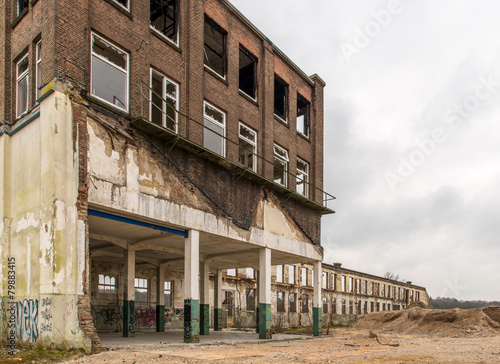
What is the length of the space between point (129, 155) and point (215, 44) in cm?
980

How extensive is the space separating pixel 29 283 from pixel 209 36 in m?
13.3

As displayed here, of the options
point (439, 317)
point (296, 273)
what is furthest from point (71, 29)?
point (296, 273)

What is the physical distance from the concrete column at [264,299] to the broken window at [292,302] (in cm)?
2056

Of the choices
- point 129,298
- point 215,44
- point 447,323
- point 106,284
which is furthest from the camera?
point 447,323

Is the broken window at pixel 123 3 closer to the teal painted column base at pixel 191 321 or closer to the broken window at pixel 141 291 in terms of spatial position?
the teal painted column base at pixel 191 321

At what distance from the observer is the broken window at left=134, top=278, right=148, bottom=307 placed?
2722cm

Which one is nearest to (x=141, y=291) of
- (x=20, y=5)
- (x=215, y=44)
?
(x=215, y=44)

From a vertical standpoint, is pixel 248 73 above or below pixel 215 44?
below

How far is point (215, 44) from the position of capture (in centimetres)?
2205

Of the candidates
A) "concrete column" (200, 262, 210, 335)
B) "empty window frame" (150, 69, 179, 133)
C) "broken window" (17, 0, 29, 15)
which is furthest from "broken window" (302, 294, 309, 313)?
"broken window" (17, 0, 29, 15)

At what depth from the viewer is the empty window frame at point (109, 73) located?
563 inches

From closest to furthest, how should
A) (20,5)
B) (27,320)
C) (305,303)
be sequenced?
1. (27,320)
2. (20,5)
3. (305,303)

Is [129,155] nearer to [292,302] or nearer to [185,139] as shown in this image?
[185,139]

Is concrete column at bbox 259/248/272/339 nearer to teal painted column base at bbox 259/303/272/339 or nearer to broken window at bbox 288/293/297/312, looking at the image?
teal painted column base at bbox 259/303/272/339
